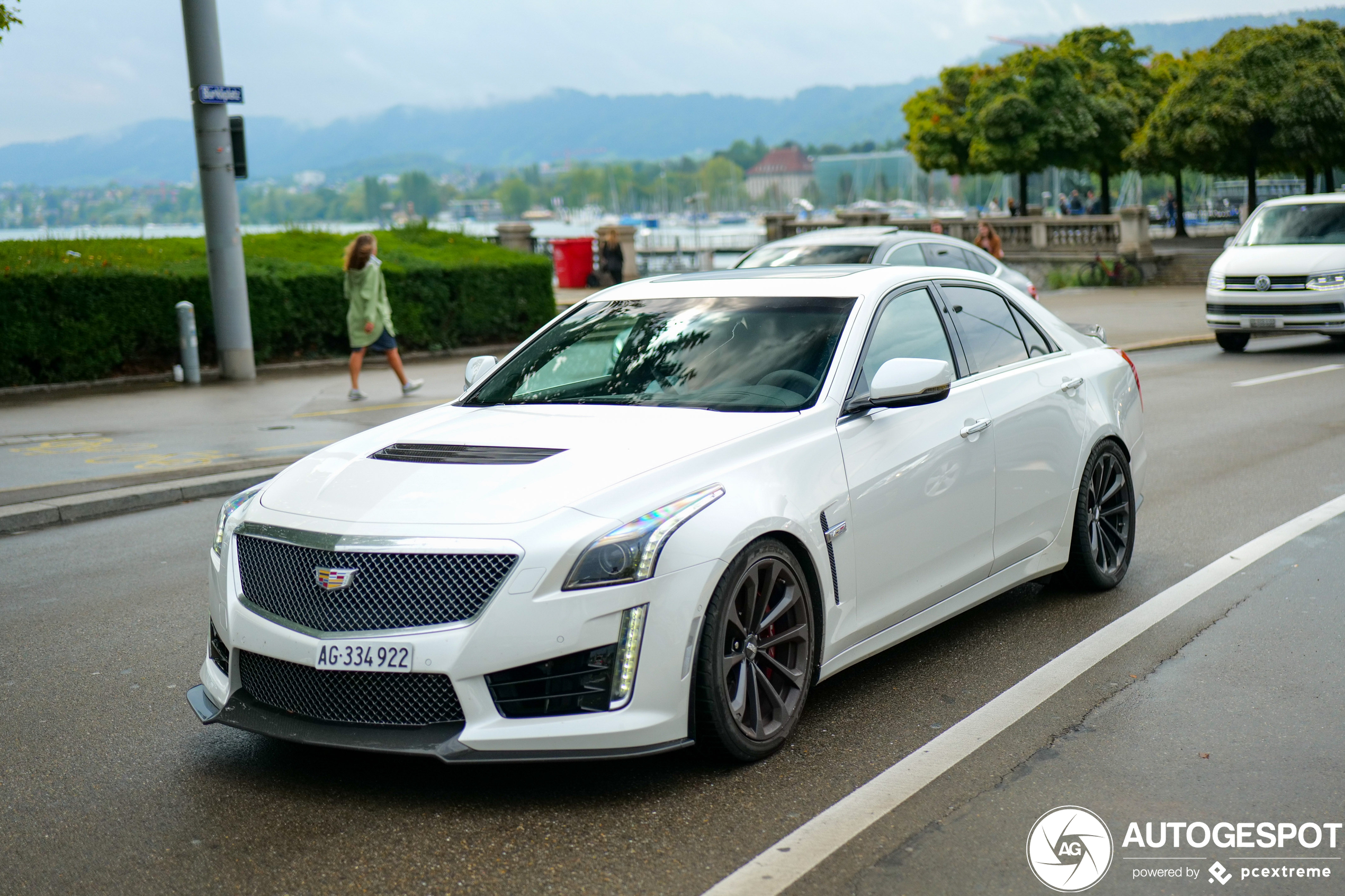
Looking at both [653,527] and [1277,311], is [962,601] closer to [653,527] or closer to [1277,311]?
[653,527]

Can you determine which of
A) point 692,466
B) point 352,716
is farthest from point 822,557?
point 352,716

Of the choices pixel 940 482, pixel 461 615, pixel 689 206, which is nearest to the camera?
pixel 461 615

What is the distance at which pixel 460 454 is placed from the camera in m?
4.61

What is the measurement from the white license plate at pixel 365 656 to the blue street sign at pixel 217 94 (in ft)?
43.9

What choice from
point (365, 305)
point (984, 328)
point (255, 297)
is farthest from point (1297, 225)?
point (984, 328)

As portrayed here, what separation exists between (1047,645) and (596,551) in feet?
8.30

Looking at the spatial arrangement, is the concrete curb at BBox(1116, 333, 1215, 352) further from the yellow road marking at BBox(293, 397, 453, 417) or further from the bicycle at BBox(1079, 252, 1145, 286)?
the bicycle at BBox(1079, 252, 1145, 286)

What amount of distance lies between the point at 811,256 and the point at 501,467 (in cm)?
1198

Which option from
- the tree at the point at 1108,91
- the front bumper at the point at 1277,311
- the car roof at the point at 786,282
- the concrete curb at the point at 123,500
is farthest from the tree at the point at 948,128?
the car roof at the point at 786,282

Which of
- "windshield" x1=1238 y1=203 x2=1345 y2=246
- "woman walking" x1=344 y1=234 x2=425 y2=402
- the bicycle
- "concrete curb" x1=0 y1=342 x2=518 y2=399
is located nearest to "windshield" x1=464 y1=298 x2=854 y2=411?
"concrete curb" x1=0 y1=342 x2=518 y2=399

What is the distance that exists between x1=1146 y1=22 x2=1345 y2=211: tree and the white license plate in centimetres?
4033

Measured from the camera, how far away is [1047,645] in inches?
225

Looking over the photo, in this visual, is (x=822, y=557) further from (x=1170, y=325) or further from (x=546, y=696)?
(x=1170, y=325)

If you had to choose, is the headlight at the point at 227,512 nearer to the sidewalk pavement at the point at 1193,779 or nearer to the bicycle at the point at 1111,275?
the sidewalk pavement at the point at 1193,779
